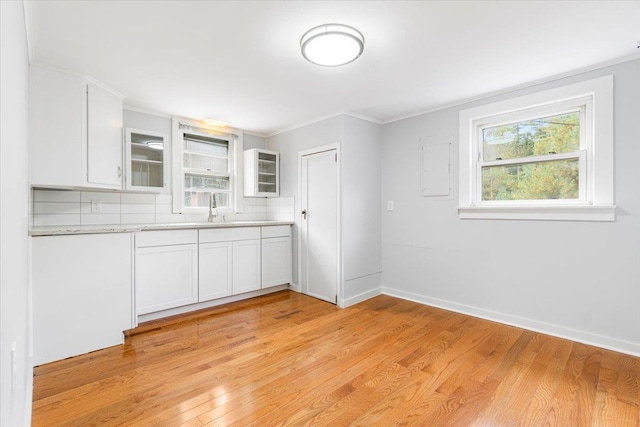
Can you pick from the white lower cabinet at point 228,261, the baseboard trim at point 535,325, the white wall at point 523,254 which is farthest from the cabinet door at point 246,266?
the baseboard trim at point 535,325

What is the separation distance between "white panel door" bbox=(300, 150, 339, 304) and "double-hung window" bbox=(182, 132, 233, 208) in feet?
3.80

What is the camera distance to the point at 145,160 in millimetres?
3354

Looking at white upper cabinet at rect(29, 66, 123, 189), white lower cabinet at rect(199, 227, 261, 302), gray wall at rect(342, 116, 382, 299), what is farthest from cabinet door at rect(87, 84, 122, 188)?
gray wall at rect(342, 116, 382, 299)

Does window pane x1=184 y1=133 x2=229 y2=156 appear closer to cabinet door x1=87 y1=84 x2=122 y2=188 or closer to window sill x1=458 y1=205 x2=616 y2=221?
cabinet door x1=87 y1=84 x2=122 y2=188

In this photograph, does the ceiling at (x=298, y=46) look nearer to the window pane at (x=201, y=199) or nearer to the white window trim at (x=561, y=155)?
the white window trim at (x=561, y=155)

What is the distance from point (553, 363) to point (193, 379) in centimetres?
256

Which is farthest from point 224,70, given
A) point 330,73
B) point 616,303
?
point 616,303

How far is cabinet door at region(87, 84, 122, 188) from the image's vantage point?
2.71 metres

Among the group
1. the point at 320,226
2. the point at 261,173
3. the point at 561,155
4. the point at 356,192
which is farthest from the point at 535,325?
the point at 261,173

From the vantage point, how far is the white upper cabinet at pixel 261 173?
13.9 ft

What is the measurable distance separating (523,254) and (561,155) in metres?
0.95

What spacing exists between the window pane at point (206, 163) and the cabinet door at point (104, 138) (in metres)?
0.97

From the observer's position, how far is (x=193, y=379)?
2.01m

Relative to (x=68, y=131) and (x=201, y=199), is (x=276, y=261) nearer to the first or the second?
(x=201, y=199)
